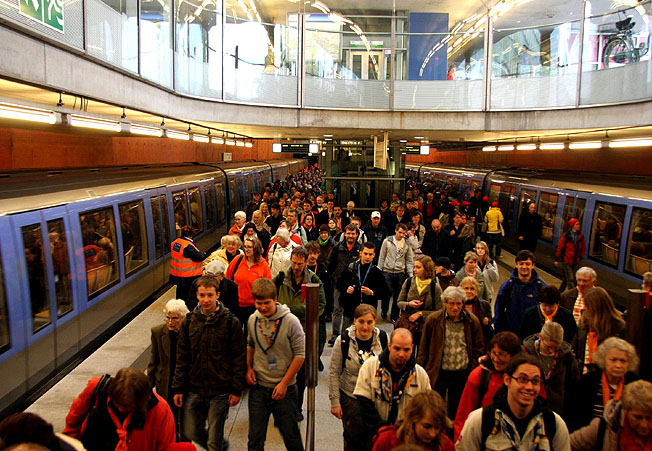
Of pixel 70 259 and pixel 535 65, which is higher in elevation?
pixel 535 65

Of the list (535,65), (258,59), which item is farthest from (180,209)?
(535,65)

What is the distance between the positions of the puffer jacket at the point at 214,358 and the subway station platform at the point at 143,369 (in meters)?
1.24

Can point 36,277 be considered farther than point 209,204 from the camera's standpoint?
No

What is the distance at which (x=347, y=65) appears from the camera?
46.4 feet

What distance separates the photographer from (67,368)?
23.8 ft

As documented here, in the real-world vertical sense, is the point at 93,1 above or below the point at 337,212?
above

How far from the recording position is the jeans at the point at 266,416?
4555 millimetres

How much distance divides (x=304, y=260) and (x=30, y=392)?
3231 mm

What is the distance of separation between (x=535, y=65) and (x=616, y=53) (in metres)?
1.83

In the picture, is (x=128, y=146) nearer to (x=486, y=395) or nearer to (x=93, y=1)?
(x=93, y=1)

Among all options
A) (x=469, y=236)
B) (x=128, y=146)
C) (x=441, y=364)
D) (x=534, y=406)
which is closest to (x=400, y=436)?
(x=534, y=406)

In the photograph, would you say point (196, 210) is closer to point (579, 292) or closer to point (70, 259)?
point (70, 259)

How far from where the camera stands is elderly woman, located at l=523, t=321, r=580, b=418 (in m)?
4.29

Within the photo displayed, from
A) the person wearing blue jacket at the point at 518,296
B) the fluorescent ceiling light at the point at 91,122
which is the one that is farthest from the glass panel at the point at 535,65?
the fluorescent ceiling light at the point at 91,122
